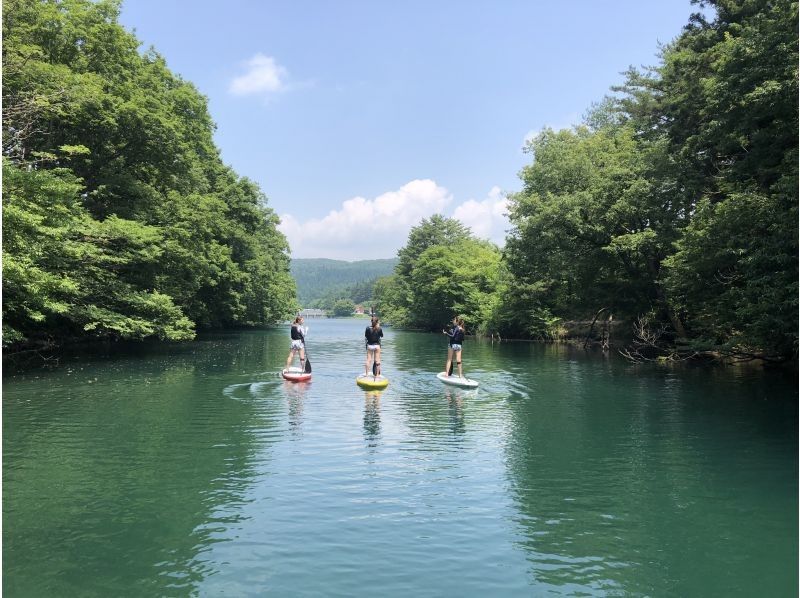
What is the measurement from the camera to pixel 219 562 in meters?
6.34

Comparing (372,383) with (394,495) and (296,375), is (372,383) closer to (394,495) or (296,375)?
(296,375)

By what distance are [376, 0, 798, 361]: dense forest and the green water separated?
4290mm

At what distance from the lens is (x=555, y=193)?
40094 mm

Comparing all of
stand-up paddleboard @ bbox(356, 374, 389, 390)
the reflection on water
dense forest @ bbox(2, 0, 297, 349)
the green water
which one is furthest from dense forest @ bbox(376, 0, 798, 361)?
dense forest @ bbox(2, 0, 297, 349)

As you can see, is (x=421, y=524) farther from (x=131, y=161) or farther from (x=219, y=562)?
(x=131, y=161)

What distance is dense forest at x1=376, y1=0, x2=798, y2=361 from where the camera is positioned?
15.4 metres

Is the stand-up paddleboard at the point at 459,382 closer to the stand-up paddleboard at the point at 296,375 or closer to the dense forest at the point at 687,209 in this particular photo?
the stand-up paddleboard at the point at 296,375

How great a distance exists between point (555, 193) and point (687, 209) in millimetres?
11878

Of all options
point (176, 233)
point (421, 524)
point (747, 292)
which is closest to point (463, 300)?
point (176, 233)

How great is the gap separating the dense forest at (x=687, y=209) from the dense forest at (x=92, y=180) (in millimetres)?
19364

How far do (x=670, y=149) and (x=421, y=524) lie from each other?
77.5 ft

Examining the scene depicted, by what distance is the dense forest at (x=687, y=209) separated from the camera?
607 inches

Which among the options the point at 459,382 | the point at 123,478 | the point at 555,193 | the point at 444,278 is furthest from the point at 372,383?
the point at 444,278

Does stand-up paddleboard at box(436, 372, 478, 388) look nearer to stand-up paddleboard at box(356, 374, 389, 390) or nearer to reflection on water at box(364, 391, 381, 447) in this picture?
stand-up paddleboard at box(356, 374, 389, 390)
